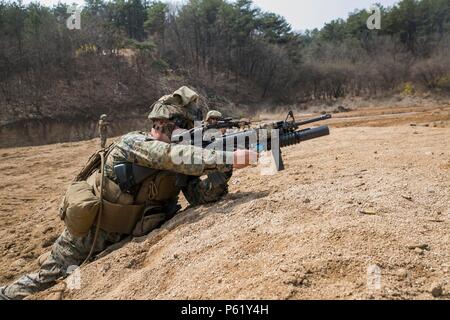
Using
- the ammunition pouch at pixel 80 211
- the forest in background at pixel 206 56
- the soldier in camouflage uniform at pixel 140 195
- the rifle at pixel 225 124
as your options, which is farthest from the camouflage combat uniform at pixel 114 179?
the forest in background at pixel 206 56

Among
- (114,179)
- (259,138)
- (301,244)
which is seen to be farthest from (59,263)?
(301,244)

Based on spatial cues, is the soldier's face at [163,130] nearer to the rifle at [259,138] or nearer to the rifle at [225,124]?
the rifle at [259,138]

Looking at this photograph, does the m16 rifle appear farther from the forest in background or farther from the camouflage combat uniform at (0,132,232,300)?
the forest in background

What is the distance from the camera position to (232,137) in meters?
3.62

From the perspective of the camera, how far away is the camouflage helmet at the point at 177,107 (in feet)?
11.2

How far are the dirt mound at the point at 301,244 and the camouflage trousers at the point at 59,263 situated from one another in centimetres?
37

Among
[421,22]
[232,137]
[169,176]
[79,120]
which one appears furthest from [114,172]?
[421,22]

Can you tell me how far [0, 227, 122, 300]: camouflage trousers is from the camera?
11.0ft

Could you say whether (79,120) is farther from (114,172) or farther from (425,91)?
(425,91)

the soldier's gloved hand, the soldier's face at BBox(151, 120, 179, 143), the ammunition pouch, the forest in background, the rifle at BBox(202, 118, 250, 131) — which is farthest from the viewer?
the forest in background

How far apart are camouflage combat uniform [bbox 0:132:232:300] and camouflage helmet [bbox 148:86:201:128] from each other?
214 millimetres

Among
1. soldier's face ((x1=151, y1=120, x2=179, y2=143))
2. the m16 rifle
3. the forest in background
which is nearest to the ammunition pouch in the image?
the m16 rifle

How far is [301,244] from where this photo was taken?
2391 millimetres

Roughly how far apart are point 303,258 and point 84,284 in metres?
1.49
